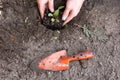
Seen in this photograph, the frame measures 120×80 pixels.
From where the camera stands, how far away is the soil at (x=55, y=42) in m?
2.13

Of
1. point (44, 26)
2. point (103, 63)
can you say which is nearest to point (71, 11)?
point (44, 26)

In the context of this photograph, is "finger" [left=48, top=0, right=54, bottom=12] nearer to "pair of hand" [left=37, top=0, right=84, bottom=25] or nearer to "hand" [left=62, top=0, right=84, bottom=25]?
"pair of hand" [left=37, top=0, right=84, bottom=25]

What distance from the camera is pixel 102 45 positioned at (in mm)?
2305

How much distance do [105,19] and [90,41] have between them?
0.84 feet

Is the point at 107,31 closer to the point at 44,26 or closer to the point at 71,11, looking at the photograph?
the point at 71,11

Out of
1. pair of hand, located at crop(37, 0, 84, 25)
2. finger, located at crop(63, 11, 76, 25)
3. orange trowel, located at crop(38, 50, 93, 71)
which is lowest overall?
orange trowel, located at crop(38, 50, 93, 71)

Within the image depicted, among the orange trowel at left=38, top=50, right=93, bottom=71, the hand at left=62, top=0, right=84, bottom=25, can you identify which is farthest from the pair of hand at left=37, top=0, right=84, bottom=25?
the orange trowel at left=38, top=50, right=93, bottom=71

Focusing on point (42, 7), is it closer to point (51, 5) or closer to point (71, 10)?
point (51, 5)

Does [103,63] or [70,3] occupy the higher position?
[70,3]

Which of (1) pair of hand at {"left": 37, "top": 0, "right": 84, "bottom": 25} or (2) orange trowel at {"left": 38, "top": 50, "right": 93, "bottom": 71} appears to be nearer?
(2) orange trowel at {"left": 38, "top": 50, "right": 93, "bottom": 71}

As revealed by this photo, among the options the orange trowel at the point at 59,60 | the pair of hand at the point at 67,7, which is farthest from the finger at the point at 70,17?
the orange trowel at the point at 59,60

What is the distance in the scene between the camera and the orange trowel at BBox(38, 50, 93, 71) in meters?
2.12

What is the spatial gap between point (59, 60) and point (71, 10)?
1.30 feet

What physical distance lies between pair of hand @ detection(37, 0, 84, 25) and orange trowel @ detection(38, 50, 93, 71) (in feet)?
0.89
